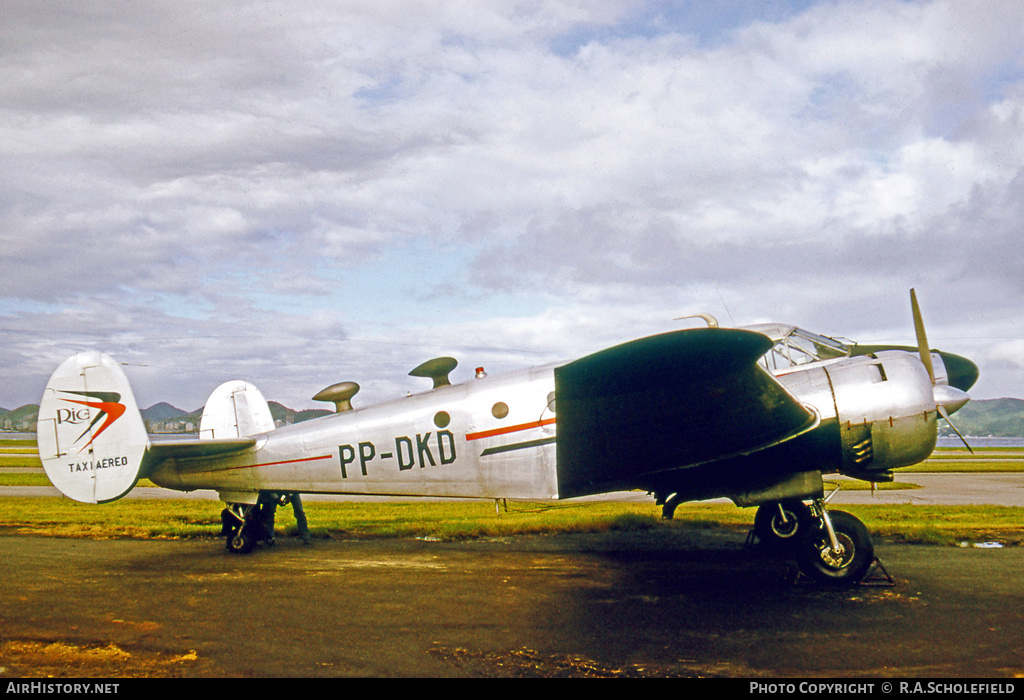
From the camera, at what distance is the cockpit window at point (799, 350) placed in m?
8.24

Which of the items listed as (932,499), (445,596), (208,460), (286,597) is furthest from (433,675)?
(932,499)

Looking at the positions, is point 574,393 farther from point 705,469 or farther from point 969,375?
point 969,375

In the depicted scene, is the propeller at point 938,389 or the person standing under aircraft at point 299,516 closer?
the propeller at point 938,389

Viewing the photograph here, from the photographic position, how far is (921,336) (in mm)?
8406

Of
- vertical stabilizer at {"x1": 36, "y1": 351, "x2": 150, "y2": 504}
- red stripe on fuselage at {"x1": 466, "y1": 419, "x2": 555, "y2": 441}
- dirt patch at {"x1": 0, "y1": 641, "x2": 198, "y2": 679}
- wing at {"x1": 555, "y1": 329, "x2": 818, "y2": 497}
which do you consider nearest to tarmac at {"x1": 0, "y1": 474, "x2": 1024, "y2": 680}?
dirt patch at {"x1": 0, "y1": 641, "x2": 198, "y2": 679}

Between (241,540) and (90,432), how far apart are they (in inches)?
110

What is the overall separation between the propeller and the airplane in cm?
2

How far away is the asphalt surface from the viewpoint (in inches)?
204

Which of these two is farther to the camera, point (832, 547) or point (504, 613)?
point (832, 547)

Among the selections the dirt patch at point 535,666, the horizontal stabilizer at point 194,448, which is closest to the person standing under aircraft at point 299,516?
the horizontal stabilizer at point 194,448

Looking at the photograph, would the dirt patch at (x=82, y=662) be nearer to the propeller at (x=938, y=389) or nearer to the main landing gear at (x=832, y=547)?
the main landing gear at (x=832, y=547)

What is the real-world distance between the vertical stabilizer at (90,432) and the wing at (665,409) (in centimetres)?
655

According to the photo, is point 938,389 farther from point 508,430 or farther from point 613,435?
point 508,430

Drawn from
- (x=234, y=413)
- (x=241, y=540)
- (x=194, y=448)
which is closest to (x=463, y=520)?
(x=241, y=540)
